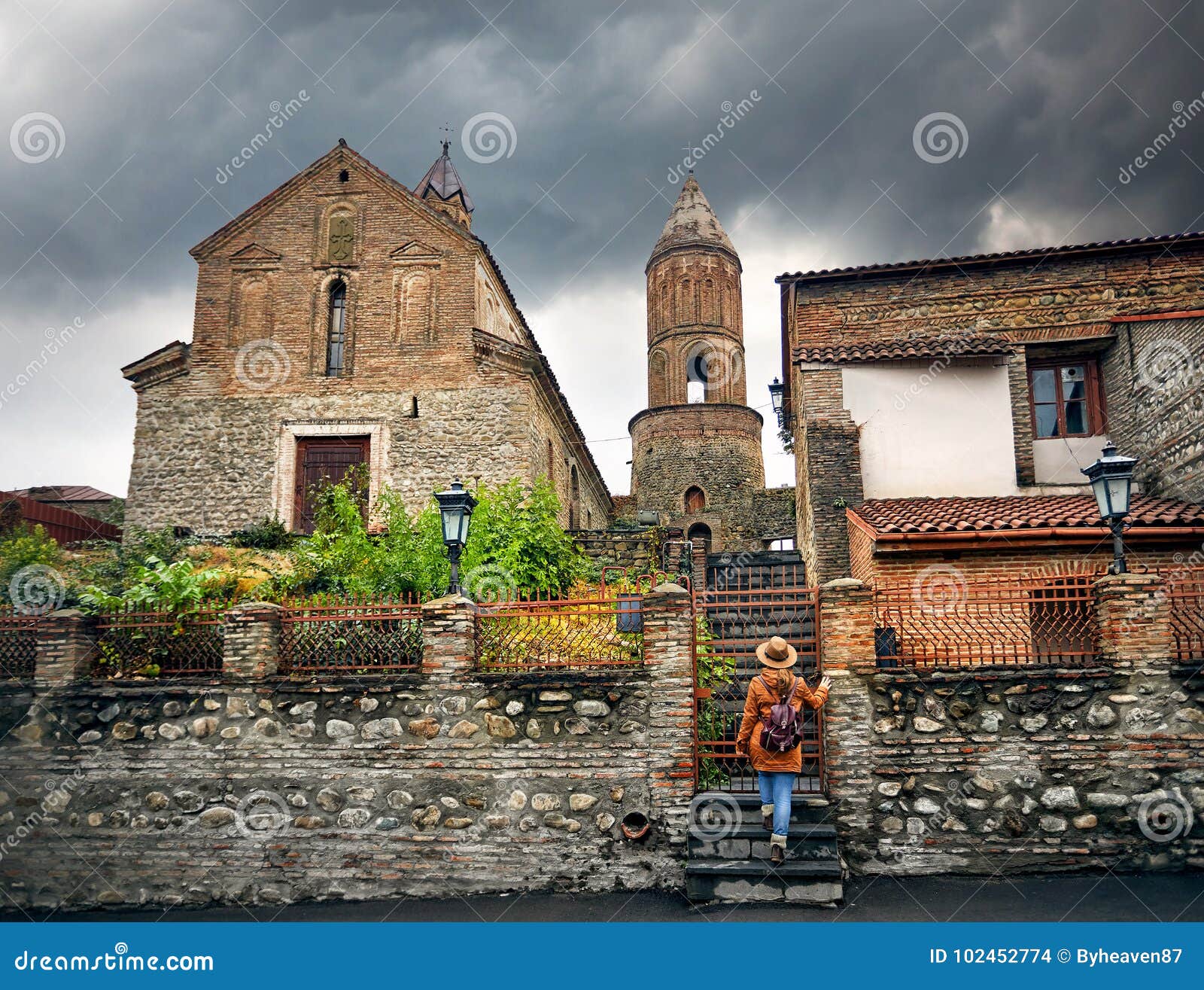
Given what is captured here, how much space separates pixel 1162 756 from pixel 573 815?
492cm

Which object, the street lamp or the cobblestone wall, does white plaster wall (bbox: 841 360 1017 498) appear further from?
the cobblestone wall

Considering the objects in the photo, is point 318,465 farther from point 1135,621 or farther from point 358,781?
point 1135,621

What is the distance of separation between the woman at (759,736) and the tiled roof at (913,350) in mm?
8312

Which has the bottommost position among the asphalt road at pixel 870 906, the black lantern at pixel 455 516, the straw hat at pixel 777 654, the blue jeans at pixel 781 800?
the asphalt road at pixel 870 906

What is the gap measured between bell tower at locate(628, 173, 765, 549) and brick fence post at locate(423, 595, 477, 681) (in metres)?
20.5

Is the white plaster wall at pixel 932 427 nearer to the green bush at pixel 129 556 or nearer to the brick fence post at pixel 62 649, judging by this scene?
the brick fence post at pixel 62 649

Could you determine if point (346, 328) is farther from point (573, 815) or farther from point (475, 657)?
point (573, 815)

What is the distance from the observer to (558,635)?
7645 mm

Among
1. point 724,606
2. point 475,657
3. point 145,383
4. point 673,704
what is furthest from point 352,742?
point 145,383

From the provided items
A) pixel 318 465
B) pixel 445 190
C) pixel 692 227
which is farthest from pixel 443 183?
pixel 318 465

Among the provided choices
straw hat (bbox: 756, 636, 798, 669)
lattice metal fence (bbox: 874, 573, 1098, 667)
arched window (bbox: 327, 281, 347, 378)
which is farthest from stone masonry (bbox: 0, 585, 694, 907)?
arched window (bbox: 327, 281, 347, 378)

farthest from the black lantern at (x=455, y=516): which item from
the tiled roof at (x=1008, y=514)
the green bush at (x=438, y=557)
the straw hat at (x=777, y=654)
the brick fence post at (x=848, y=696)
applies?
the tiled roof at (x=1008, y=514)

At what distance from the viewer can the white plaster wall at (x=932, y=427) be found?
547 inches

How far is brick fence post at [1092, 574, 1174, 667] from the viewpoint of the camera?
7250mm
